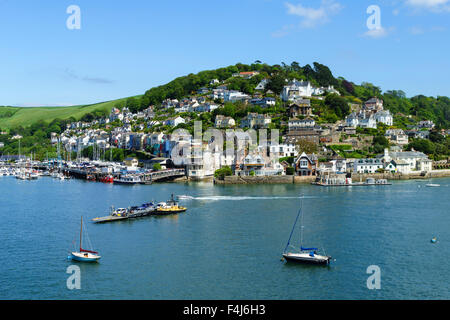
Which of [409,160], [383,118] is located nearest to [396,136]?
[383,118]

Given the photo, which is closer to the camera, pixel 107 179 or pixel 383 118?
pixel 107 179

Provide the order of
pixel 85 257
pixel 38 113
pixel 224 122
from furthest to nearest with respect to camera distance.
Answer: pixel 38 113, pixel 224 122, pixel 85 257

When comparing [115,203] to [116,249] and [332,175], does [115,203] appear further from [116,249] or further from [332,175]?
[332,175]

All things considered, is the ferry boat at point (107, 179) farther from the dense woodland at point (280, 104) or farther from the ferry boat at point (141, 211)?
the ferry boat at point (141, 211)

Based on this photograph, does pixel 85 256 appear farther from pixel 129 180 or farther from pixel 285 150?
pixel 285 150

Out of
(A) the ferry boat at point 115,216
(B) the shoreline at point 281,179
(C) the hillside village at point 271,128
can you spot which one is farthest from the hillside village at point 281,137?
(A) the ferry boat at point 115,216

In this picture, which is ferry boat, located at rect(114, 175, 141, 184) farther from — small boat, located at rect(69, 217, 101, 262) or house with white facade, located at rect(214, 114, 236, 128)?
small boat, located at rect(69, 217, 101, 262)
